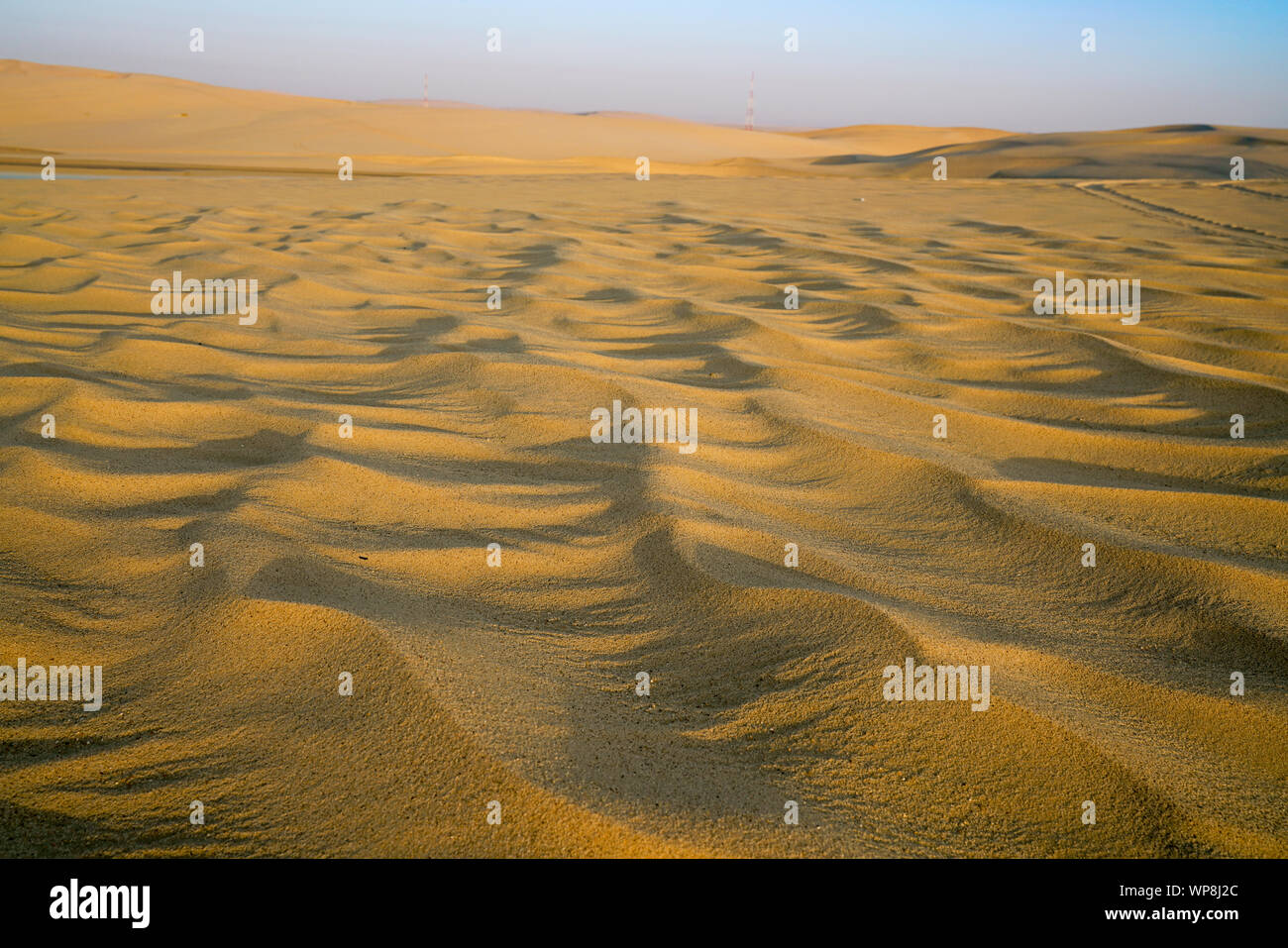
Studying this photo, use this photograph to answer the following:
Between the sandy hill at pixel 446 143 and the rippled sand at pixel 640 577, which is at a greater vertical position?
the sandy hill at pixel 446 143

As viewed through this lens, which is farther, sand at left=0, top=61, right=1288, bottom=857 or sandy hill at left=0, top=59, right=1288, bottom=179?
sandy hill at left=0, top=59, right=1288, bottom=179

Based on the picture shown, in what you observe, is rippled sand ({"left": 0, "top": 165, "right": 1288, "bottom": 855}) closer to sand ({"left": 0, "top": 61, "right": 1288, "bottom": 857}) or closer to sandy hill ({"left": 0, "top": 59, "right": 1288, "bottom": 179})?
sand ({"left": 0, "top": 61, "right": 1288, "bottom": 857})

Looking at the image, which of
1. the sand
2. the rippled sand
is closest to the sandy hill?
the sand

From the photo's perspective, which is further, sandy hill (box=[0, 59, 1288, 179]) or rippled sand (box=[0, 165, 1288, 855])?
sandy hill (box=[0, 59, 1288, 179])

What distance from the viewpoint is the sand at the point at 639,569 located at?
105 cm

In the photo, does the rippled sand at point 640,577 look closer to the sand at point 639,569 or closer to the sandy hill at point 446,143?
the sand at point 639,569

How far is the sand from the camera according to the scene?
1.05 metres

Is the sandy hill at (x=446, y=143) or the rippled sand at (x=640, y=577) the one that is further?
the sandy hill at (x=446, y=143)

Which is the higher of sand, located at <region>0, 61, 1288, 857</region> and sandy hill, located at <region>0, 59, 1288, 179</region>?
sandy hill, located at <region>0, 59, 1288, 179</region>

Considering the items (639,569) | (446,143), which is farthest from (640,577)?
(446,143)

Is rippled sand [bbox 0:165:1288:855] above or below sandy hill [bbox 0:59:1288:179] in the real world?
below

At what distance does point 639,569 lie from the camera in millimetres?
1609

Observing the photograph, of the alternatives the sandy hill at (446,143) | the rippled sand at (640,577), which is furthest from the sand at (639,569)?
the sandy hill at (446,143)
